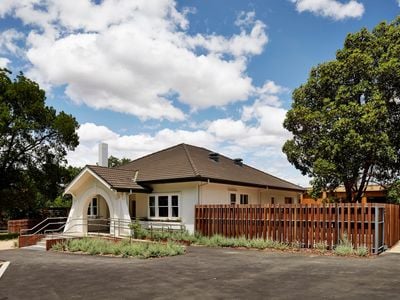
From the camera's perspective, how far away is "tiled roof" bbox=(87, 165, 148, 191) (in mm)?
21655

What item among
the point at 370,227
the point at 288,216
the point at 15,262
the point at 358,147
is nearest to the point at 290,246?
the point at 288,216

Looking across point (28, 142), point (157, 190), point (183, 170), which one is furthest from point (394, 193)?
point (28, 142)

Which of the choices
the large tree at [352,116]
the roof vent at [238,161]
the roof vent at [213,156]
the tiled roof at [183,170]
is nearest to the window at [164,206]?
the tiled roof at [183,170]

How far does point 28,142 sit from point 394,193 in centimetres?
2261

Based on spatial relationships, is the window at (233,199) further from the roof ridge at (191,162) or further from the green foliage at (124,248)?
the green foliage at (124,248)

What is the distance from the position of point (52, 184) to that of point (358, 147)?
2002 cm

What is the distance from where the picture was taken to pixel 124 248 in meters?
16.1

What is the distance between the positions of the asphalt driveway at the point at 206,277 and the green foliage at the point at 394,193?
876 centimetres

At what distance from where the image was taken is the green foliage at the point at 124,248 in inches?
612

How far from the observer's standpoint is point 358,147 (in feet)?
71.4

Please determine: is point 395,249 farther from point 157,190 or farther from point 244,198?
point 157,190

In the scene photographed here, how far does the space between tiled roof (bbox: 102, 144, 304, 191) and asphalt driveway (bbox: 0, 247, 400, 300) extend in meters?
7.31

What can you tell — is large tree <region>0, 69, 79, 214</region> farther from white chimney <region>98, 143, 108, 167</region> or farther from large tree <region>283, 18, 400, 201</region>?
large tree <region>283, 18, 400, 201</region>

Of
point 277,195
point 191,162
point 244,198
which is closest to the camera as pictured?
point 191,162
